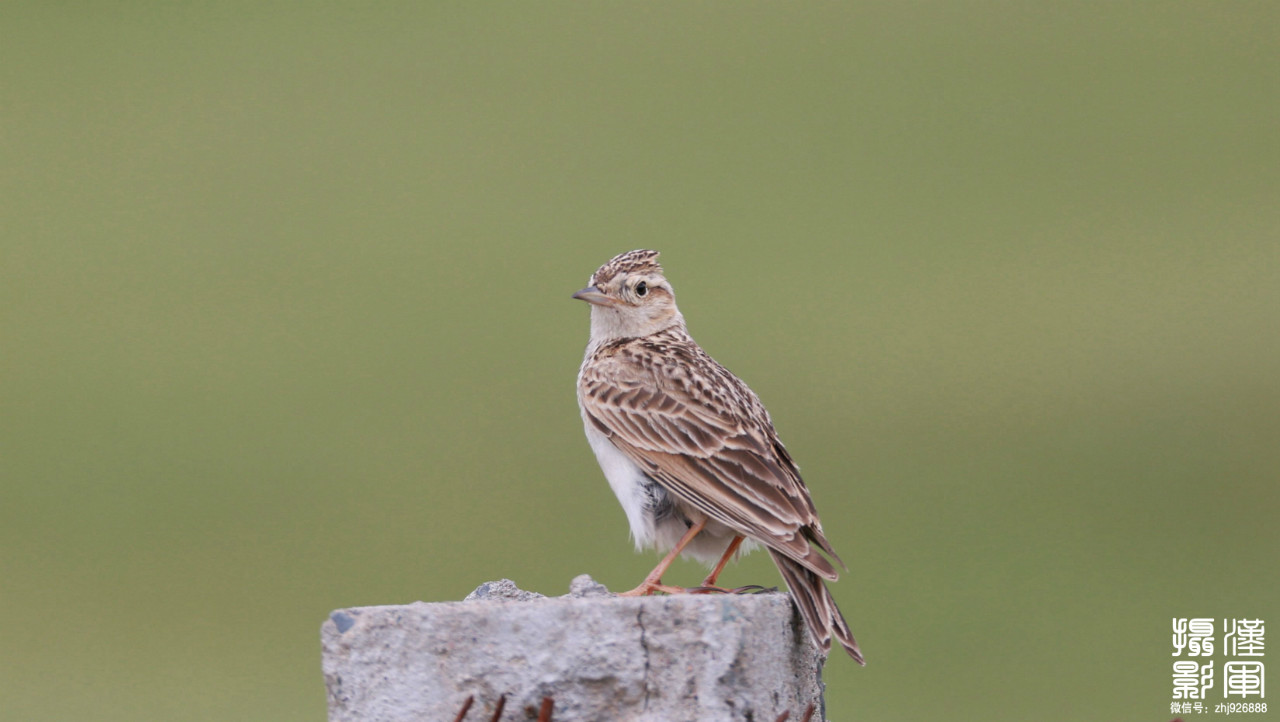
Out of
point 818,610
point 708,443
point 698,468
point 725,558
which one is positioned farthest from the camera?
point 725,558

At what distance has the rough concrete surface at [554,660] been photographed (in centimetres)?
418

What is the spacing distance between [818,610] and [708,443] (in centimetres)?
112

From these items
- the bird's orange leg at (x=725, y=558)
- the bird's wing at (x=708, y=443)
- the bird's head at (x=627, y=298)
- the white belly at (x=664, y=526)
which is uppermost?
the bird's head at (x=627, y=298)

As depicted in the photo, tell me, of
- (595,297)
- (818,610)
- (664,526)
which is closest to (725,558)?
(664,526)

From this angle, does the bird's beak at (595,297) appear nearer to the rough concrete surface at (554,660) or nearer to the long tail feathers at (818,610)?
the long tail feathers at (818,610)

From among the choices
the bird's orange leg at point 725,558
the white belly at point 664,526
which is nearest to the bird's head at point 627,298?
the white belly at point 664,526

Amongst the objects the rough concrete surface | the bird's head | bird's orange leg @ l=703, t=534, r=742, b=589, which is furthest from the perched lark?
the rough concrete surface

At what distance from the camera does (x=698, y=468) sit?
5.63 meters

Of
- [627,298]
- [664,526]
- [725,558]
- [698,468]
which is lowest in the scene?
[725,558]

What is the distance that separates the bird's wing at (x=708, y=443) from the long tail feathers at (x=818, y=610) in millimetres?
58

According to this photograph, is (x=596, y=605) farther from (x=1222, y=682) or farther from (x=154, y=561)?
(x=154, y=561)

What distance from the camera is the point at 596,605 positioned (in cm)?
422

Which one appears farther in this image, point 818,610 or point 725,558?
point 725,558

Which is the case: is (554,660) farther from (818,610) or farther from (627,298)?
(627,298)
